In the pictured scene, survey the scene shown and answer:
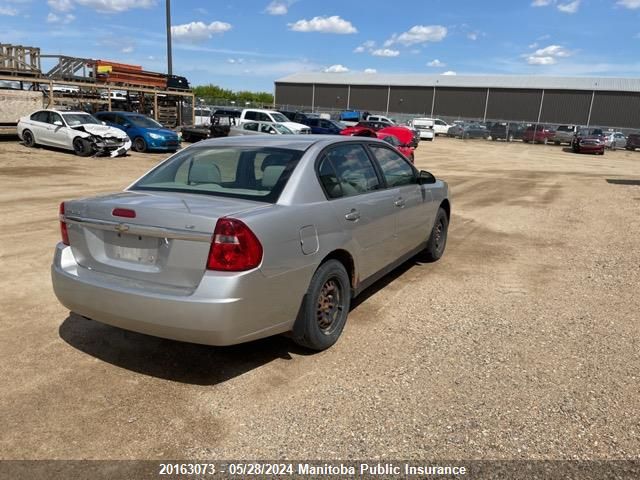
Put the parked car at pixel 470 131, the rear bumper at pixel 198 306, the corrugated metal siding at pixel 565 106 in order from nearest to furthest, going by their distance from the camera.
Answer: the rear bumper at pixel 198 306 < the parked car at pixel 470 131 < the corrugated metal siding at pixel 565 106

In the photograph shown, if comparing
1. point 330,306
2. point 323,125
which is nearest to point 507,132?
point 323,125

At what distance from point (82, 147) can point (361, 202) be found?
16.3 m

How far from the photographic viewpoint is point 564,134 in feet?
144

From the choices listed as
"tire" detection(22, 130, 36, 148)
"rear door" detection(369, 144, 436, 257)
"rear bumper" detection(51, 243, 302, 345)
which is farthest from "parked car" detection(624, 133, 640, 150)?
"rear bumper" detection(51, 243, 302, 345)

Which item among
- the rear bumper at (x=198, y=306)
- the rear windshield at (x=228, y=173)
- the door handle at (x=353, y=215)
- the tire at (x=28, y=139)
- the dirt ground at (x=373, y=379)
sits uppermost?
the rear windshield at (x=228, y=173)

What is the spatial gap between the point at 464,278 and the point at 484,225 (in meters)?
3.58

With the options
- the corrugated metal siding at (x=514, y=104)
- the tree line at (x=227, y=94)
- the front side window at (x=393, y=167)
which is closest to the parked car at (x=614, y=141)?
the corrugated metal siding at (x=514, y=104)

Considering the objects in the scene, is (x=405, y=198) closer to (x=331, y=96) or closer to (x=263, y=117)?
(x=263, y=117)

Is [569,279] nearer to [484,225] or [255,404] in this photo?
[484,225]

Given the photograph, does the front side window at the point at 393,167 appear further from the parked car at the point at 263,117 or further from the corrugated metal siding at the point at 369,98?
the corrugated metal siding at the point at 369,98

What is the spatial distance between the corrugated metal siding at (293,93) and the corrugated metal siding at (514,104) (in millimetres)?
27360

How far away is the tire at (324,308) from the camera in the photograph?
3615mm

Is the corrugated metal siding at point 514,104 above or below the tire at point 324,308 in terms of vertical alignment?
above

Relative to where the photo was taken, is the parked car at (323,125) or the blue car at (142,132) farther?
the parked car at (323,125)
